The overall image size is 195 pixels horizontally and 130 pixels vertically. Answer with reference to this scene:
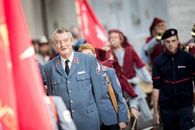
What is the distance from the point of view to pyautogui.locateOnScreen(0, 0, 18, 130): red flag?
5.42 meters

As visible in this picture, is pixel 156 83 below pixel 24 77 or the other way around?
below

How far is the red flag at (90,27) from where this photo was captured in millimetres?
11945

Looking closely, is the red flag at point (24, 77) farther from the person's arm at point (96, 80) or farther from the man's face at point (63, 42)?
the person's arm at point (96, 80)

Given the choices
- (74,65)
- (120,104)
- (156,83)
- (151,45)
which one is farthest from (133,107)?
(151,45)

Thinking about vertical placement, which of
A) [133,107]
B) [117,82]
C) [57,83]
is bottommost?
[133,107]

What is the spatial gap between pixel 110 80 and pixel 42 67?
941mm

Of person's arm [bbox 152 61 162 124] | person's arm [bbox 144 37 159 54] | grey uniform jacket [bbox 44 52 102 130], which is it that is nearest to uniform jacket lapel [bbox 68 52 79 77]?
grey uniform jacket [bbox 44 52 102 130]

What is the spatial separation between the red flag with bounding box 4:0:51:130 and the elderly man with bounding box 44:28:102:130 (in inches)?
84.3

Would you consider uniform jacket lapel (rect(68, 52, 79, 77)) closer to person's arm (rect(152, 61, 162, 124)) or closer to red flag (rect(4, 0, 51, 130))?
person's arm (rect(152, 61, 162, 124))

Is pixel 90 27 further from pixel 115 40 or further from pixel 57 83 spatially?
pixel 57 83

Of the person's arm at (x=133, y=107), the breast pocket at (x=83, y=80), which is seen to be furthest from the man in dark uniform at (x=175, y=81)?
the breast pocket at (x=83, y=80)

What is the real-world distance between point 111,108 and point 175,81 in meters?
1.65

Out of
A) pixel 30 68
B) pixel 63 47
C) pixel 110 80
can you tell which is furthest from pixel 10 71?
pixel 110 80

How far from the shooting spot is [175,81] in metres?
9.59
